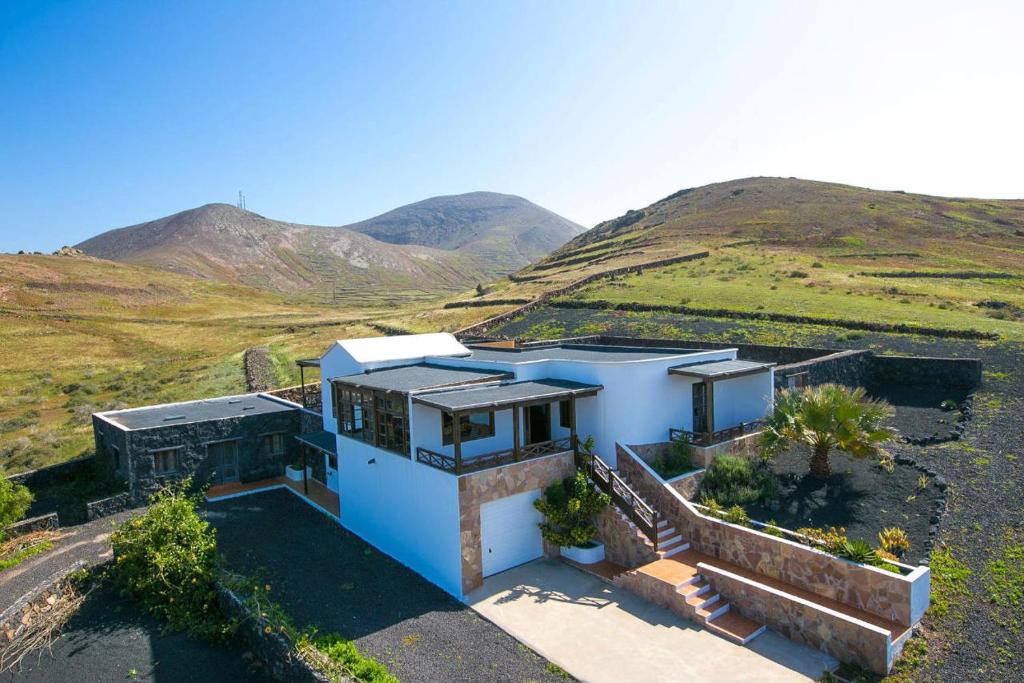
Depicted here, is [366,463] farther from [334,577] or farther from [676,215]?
[676,215]

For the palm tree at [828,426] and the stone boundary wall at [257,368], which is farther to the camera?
the stone boundary wall at [257,368]

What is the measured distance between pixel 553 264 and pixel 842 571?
65898 mm

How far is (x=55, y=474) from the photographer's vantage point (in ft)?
76.2

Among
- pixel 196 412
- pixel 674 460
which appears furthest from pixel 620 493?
pixel 196 412

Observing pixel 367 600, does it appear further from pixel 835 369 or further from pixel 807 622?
pixel 835 369

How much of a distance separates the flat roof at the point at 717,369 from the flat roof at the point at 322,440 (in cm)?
1187

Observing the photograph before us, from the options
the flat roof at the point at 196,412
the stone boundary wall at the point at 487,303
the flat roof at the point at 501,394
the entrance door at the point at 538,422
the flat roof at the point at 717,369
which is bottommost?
the flat roof at the point at 196,412

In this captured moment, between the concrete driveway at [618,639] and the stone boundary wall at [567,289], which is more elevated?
the stone boundary wall at [567,289]

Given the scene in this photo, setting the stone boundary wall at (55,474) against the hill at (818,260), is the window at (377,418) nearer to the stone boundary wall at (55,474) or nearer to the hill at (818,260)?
the stone boundary wall at (55,474)

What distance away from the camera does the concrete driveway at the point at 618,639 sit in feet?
35.6

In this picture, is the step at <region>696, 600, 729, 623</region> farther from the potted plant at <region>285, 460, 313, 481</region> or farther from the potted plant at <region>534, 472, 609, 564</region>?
the potted plant at <region>285, 460, 313, 481</region>

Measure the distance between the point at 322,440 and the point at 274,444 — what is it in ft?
12.1

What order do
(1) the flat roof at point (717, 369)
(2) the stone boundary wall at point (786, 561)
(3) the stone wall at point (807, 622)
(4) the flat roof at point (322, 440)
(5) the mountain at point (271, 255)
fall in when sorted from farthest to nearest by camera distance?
(5) the mountain at point (271, 255)
(4) the flat roof at point (322, 440)
(1) the flat roof at point (717, 369)
(2) the stone boundary wall at point (786, 561)
(3) the stone wall at point (807, 622)

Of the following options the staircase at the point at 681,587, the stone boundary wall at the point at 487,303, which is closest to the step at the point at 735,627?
the staircase at the point at 681,587
